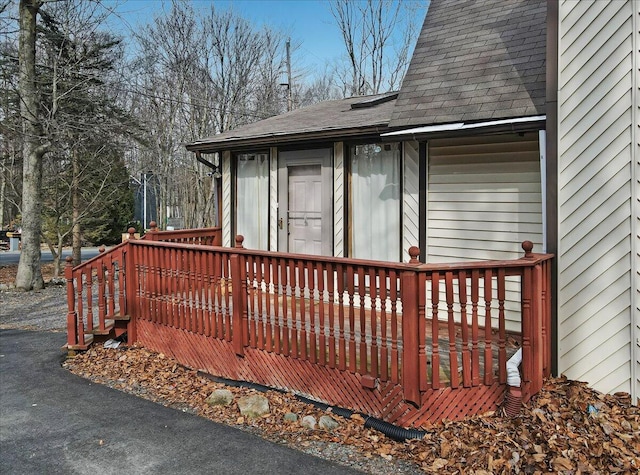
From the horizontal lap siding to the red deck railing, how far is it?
500 mm

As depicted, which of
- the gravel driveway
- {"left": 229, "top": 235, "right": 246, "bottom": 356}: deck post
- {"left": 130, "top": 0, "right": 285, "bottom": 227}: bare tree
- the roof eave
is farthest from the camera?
{"left": 130, "top": 0, "right": 285, "bottom": 227}: bare tree

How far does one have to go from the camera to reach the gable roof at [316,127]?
6473 mm

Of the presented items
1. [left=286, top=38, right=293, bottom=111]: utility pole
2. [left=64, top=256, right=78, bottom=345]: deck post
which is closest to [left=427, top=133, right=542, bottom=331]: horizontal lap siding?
[left=64, top=256, right=78, bottom=345]: deck post

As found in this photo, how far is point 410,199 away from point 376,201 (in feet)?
1.76

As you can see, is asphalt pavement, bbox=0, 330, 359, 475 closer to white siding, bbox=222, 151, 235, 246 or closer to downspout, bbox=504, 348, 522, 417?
downspout, bbox=504, 348, 522, 417

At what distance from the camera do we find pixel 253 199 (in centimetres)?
798

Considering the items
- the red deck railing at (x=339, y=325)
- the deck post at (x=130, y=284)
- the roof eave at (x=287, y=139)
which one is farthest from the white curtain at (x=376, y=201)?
the deck post at (x=130, y=284)

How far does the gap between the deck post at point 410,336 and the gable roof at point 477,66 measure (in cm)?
257

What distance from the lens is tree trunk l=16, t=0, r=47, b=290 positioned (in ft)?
32.6

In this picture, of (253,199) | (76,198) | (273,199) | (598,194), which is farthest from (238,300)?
(76,198)

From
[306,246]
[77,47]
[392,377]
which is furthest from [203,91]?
[392,377]

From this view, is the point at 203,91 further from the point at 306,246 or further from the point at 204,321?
the point at 204,321

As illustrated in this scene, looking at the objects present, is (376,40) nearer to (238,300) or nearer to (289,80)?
(289,80)

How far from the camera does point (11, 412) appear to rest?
4.14 metres
